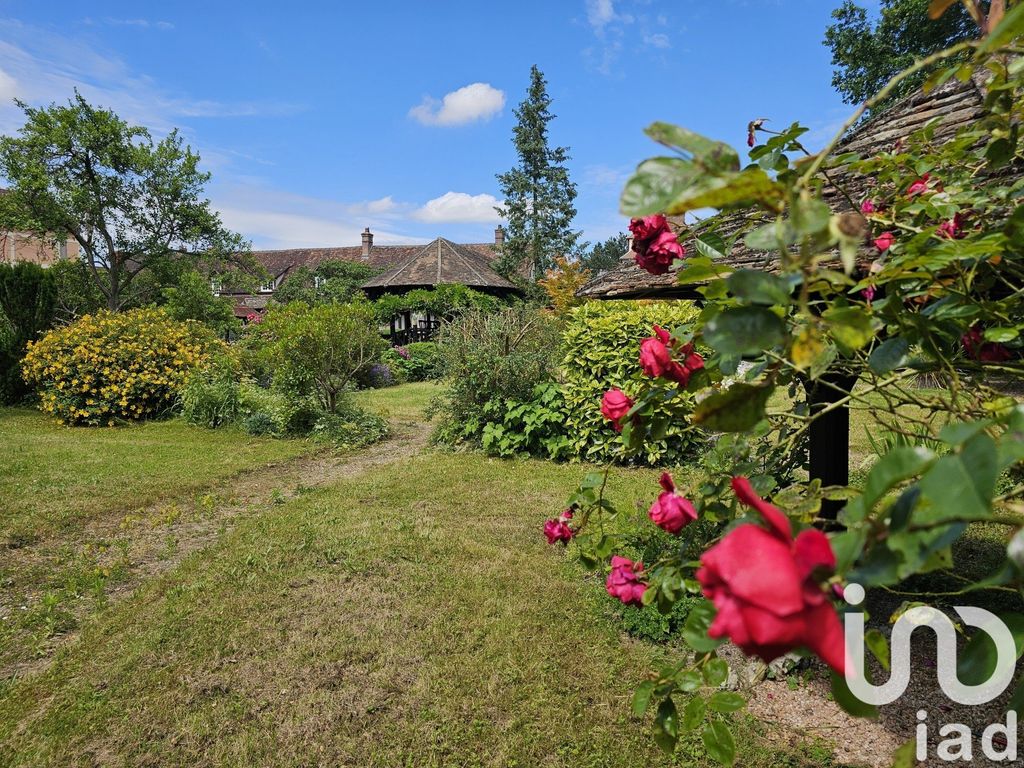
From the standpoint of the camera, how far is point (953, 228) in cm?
120

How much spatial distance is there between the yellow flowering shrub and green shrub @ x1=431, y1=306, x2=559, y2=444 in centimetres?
548

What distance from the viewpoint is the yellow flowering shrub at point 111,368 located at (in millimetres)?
10031

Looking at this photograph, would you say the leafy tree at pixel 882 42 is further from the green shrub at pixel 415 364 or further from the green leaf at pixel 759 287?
the green leaf at pixel 759 287

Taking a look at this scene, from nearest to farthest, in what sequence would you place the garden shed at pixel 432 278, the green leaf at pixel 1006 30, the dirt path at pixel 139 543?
the green leaf at pixel 1006 30
the dirt path at pixel 139 543
the garden shed at pixel 432 278

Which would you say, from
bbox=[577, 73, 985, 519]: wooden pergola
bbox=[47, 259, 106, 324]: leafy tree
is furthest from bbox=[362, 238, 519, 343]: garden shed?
bbox=[577, 73, 985, 519]: wooden pergola

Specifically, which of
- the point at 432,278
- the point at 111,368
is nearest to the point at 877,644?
the point at 111,368

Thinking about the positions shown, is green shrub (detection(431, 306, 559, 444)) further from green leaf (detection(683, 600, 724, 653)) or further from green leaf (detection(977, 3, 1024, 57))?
green leaf (detection(977, 3, 1024, 57))

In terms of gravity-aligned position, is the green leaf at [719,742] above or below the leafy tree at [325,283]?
below

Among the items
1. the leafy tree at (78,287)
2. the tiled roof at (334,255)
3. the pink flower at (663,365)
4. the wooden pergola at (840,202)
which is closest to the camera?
the pink flower at (663,365)

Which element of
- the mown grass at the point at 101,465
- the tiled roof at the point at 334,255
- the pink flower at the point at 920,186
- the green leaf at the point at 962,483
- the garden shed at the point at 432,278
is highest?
the tiled roof at the point at 334,255

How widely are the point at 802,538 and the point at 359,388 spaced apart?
16352 millimetres

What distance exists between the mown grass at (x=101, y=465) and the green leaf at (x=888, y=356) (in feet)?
20.0

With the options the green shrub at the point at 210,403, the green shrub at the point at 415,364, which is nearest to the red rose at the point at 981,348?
the green shrub at the point at 210,403

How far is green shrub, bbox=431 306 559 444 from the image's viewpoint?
8.16 meters
